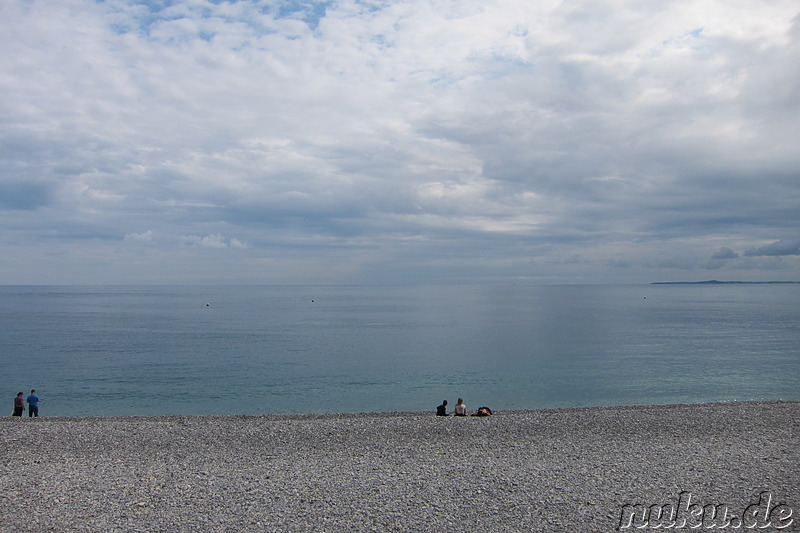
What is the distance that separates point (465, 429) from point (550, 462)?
12.5 feet

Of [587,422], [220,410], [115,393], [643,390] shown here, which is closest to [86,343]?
[115,393]

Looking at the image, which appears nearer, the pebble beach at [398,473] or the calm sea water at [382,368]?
the pebble beach at [398,473]

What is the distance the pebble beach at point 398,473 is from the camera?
36.7 ft

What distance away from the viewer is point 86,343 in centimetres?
6319

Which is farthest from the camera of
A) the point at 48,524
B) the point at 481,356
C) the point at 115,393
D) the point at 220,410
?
the point at 481,356

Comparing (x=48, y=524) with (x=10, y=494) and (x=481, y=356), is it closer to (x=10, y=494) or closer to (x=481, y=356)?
(x=10, y=494)

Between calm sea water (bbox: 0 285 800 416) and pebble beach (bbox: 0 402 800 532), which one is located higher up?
pebble beach (bbox: 0 402 800 532)

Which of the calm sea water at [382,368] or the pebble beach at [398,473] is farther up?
the pebble beach at [398,473]

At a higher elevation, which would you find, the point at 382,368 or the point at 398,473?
the point at 398,473

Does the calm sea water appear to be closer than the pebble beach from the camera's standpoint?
No

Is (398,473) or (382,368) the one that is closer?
(398,473)

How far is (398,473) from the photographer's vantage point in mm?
13797

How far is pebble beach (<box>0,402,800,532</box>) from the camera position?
36.7 feet

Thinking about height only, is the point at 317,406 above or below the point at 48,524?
below
